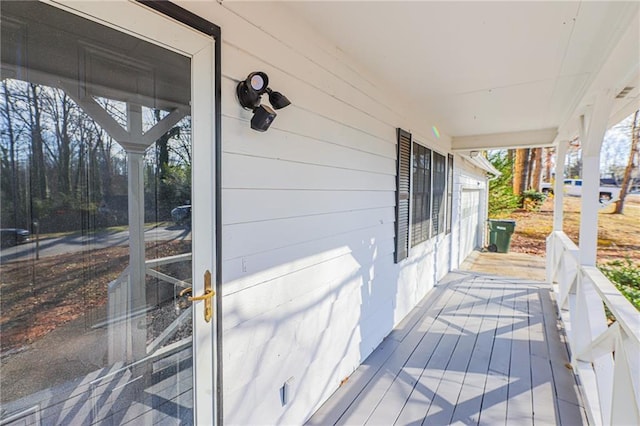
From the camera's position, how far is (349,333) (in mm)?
2646

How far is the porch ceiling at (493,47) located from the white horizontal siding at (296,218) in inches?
10.6

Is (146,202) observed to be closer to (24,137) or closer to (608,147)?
(24,137)

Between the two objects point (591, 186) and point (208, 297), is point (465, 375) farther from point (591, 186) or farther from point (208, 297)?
point (208, 297)

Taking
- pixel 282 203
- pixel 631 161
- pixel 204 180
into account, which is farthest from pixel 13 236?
pixel 631 161

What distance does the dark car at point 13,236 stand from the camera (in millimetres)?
871

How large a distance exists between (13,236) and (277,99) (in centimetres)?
115

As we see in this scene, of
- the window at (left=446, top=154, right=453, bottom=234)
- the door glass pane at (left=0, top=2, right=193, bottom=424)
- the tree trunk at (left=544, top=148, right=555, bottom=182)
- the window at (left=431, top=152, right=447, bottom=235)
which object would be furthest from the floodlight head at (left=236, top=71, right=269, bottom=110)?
the tree trunk at (left=544, top=148, right=555, bottom=182)

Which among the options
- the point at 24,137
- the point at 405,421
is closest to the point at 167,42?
the point at 24,137

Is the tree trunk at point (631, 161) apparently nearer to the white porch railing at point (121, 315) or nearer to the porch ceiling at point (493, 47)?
the porch ceiling at point (493, 47)

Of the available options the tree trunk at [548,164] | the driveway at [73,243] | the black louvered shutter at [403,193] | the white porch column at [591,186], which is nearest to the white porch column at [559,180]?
the white porch column at [591,186]

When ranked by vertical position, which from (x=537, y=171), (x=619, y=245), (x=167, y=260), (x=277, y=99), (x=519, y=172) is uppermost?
(x=537, y=171)

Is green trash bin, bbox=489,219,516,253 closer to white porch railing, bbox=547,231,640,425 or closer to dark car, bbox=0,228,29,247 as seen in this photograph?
white porch railing, bbox=547,231,640,425

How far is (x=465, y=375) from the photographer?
2688mm

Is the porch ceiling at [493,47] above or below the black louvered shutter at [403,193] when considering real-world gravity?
above
